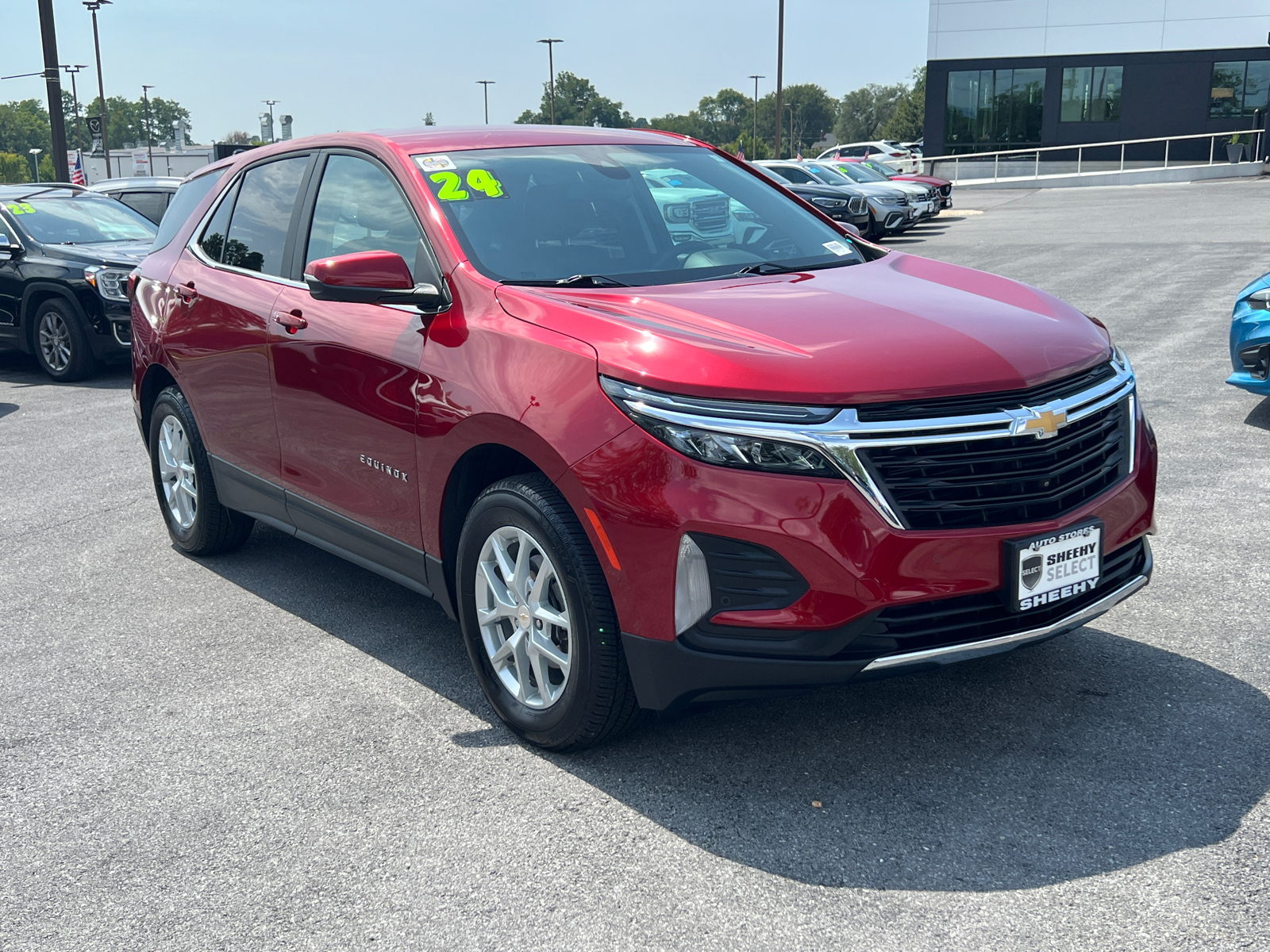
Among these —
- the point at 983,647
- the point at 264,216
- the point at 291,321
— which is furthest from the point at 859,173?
the point at 983,647

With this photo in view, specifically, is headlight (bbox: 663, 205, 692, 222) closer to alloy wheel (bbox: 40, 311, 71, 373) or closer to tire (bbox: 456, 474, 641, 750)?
tire (bbox: 456, 474, 641, 750)

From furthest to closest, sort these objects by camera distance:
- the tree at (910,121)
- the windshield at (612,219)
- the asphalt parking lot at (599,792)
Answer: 1. the tree at (910,121)
2. the windshield at (612,219)
3. the asphalt parking lot at (599,792)

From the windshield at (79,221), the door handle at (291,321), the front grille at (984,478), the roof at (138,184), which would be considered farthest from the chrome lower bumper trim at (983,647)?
the roof at (138,184)

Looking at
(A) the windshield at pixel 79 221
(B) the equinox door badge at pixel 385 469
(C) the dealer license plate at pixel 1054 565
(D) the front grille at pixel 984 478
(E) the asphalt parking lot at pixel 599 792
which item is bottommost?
(E) the asphalt parking lot at pixel 599 792

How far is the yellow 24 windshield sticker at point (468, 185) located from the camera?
13.4ft

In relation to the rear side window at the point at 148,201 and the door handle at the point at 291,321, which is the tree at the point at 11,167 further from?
the door handle at the point at 291,321

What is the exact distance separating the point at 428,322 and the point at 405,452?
42cm

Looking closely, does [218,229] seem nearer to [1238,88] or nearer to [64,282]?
[64,282]

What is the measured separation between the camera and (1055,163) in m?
44.5

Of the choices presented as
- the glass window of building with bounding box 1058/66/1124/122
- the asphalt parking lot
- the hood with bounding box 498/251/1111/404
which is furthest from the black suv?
the glass window of building with bounding box 1058/66/1124/122

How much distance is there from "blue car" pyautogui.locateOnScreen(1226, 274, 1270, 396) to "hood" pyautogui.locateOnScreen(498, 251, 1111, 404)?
149 inches

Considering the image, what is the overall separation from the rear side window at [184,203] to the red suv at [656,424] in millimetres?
908

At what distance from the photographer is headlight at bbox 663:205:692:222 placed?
14.3 ft

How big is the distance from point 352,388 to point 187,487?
1940 mm
